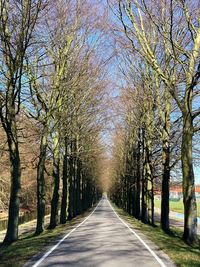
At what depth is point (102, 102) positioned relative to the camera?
2934cm

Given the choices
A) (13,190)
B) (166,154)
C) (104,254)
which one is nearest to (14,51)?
(13,190)

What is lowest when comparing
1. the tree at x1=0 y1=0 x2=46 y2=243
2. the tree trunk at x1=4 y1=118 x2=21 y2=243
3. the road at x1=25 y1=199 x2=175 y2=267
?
the road at x1=25 y1=199 x2=175 y2=267

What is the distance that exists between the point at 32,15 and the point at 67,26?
5269 millimetres

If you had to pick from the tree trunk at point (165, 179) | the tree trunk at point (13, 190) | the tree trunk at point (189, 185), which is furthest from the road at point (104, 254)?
the tree trunk at point (165, 179)

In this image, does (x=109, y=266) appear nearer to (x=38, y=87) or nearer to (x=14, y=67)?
(x=14, y=67)

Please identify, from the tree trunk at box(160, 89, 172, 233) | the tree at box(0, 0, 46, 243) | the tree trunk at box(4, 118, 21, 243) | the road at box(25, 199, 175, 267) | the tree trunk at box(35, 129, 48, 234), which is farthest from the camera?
the tree trunk at box(160, 89, 172, 233)

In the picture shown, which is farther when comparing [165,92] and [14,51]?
[165,92]

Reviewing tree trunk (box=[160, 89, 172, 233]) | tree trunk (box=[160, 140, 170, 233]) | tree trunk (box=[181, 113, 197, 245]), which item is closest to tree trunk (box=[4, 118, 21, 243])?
tree trunk (box=[181, 113, 197, 245])

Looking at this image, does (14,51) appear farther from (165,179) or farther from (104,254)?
(165,179)

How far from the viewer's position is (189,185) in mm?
14969

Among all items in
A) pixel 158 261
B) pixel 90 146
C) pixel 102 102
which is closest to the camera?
pixel 158 261

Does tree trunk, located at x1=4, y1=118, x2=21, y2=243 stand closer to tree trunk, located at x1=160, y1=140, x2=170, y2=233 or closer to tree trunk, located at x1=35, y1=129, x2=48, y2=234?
tree trunk, located at x1=35, y1=129, x2=48, y2=234

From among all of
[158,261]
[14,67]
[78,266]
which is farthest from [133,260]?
[14,67]

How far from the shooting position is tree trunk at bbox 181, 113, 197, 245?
15.0 metres
